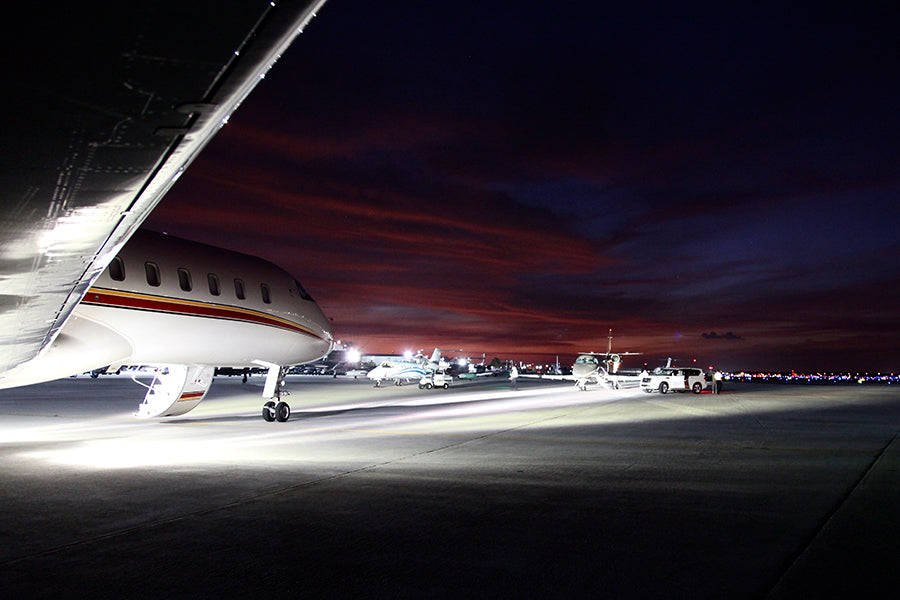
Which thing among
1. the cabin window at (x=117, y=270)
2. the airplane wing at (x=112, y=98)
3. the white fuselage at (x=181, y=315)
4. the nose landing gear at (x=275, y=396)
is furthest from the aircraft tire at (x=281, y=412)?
the airplane wing at (x=112, y=98)

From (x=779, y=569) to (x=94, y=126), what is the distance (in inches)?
210

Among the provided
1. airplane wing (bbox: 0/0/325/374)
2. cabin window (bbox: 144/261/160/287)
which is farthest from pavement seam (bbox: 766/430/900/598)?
cabin window (bbox: 144/261/160/287)

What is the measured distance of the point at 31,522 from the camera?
21.5 ft

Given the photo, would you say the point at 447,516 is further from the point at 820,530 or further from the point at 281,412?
the point at 281,412

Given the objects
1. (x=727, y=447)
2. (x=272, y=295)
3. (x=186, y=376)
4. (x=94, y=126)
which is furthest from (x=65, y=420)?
(x=94, y=126)

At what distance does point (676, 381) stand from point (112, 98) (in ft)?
132

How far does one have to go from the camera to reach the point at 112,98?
2.95 meters

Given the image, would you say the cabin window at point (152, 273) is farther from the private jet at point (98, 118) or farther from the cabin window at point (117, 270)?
the private jet at point (98, 118)

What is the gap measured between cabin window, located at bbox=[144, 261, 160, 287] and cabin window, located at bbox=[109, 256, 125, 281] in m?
0.55

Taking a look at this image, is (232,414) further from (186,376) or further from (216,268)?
(216,268)

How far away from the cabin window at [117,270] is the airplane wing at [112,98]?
8.12m

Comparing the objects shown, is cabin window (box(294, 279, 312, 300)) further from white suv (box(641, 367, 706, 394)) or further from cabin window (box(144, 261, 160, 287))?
white suv (box(641, 367, 706, 394))

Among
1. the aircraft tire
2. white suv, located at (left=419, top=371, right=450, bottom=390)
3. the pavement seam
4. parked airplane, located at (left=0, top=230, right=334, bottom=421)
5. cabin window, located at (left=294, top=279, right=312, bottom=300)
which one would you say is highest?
cabin window, located at (left=294, top=279, right=312, bottom=300)

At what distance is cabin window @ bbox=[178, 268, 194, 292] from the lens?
13648 mm
